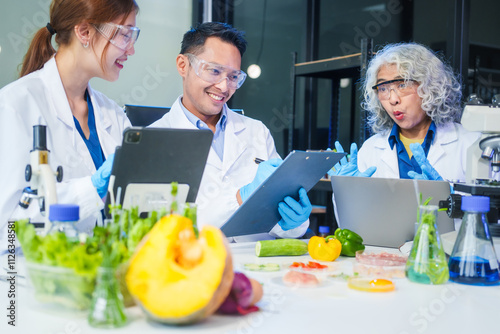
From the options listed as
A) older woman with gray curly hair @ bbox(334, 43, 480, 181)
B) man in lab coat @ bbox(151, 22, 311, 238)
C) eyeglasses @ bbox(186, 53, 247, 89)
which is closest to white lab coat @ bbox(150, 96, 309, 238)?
man in lab coat @ bbox(151, 22, 311, 238)

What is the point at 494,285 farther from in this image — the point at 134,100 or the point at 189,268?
the point at 134,100

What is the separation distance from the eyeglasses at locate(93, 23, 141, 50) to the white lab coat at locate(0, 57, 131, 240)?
25cm

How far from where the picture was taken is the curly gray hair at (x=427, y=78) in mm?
2707

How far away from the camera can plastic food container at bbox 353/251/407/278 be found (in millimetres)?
1235

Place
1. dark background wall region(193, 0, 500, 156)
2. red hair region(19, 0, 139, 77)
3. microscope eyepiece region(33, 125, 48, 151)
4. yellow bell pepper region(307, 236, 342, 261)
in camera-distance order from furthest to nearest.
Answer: dark background wall region(193, 0, 500, 156) → red hair region(19, 0, 139, 77) → yellow bell pepper region(307, 236, 342, 261) → microscope eyepiece region(33, 125, 48, 151)

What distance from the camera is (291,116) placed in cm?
403

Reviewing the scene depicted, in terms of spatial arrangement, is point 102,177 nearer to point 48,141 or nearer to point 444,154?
point 48,141

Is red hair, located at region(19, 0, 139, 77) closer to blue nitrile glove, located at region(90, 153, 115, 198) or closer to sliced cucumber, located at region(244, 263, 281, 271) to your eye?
blue nitrile glove, located at region(90, 153, 115, 198)

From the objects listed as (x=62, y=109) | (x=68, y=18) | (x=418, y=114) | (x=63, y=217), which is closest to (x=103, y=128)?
(x=62, y=109)

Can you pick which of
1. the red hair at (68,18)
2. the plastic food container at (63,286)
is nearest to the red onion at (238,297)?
the plastic food container at (63,286)

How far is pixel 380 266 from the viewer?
4.29ft

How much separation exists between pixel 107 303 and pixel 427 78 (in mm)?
2406

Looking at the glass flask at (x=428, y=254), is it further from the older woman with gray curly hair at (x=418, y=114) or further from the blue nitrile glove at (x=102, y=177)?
the older woman with gray curly hair at (x=418, y=114)

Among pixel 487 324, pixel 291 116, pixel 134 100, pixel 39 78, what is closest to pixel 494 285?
pixel 487 324
